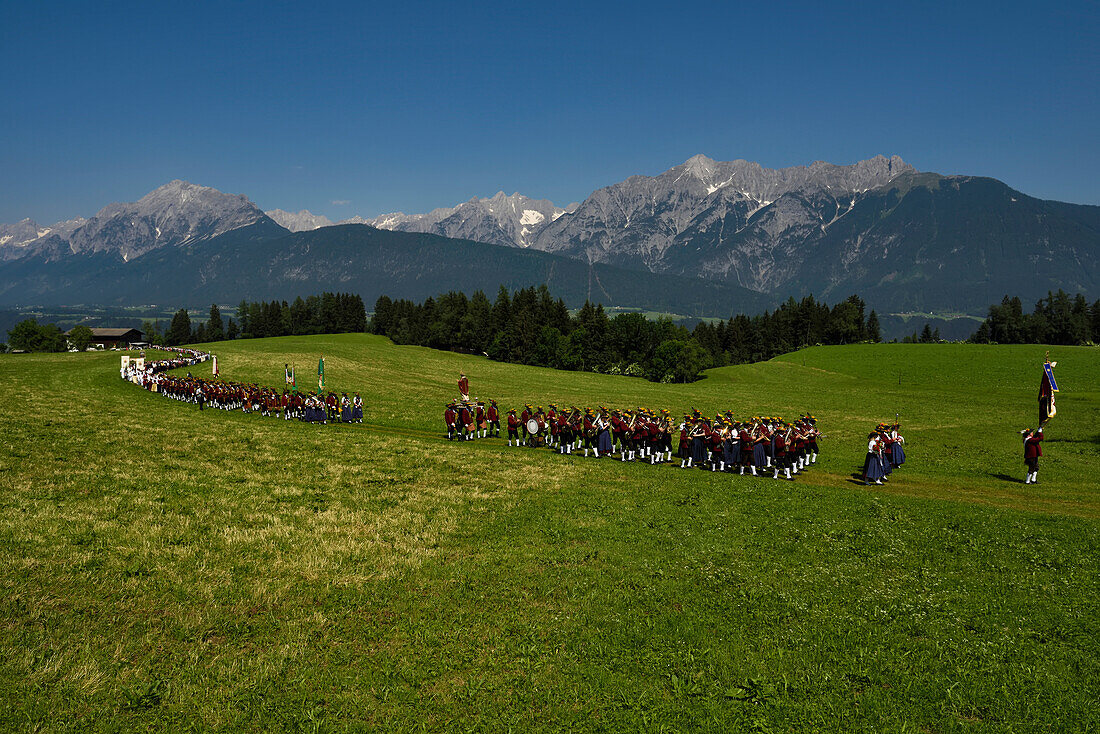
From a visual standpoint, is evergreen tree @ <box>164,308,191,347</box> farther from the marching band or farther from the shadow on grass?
the shadow on grass

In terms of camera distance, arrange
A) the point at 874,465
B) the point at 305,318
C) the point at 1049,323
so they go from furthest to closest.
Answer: the point at 305,318
the point at 1049,323
the point at 874,465

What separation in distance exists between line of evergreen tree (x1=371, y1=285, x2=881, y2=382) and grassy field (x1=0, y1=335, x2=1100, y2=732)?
87.6m

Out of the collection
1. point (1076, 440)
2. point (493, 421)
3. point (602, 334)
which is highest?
point (602, 334)

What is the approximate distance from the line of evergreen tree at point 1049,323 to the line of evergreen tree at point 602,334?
27.1 metres

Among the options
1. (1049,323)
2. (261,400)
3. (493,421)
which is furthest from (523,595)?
(1049,323)

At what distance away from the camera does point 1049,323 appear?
5448 inches

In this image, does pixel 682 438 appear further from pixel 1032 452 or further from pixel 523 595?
pixel 523 595

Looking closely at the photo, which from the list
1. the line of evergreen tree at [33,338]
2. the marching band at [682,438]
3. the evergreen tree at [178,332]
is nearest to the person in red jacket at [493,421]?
the marching band at [682,438]

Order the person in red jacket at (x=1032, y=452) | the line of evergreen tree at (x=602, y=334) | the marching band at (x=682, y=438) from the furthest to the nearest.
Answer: the line of evergreen tree at (x=602, y=334) → the marching band at (x=682, y=438) → the person in red jacket at (x=1032, y=452)

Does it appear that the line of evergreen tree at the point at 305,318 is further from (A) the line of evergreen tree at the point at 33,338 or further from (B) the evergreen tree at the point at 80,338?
(A) the line of evergreen tree at the point at 33,338

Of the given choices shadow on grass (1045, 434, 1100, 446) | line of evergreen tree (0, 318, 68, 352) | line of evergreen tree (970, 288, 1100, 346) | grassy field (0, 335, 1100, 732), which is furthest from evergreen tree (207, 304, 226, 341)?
line of evergreen tree (970, 288, 1100, 346)

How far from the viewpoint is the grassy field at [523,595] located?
32.8 feet

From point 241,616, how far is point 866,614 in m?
13.9

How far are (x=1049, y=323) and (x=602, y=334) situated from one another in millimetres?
107497
